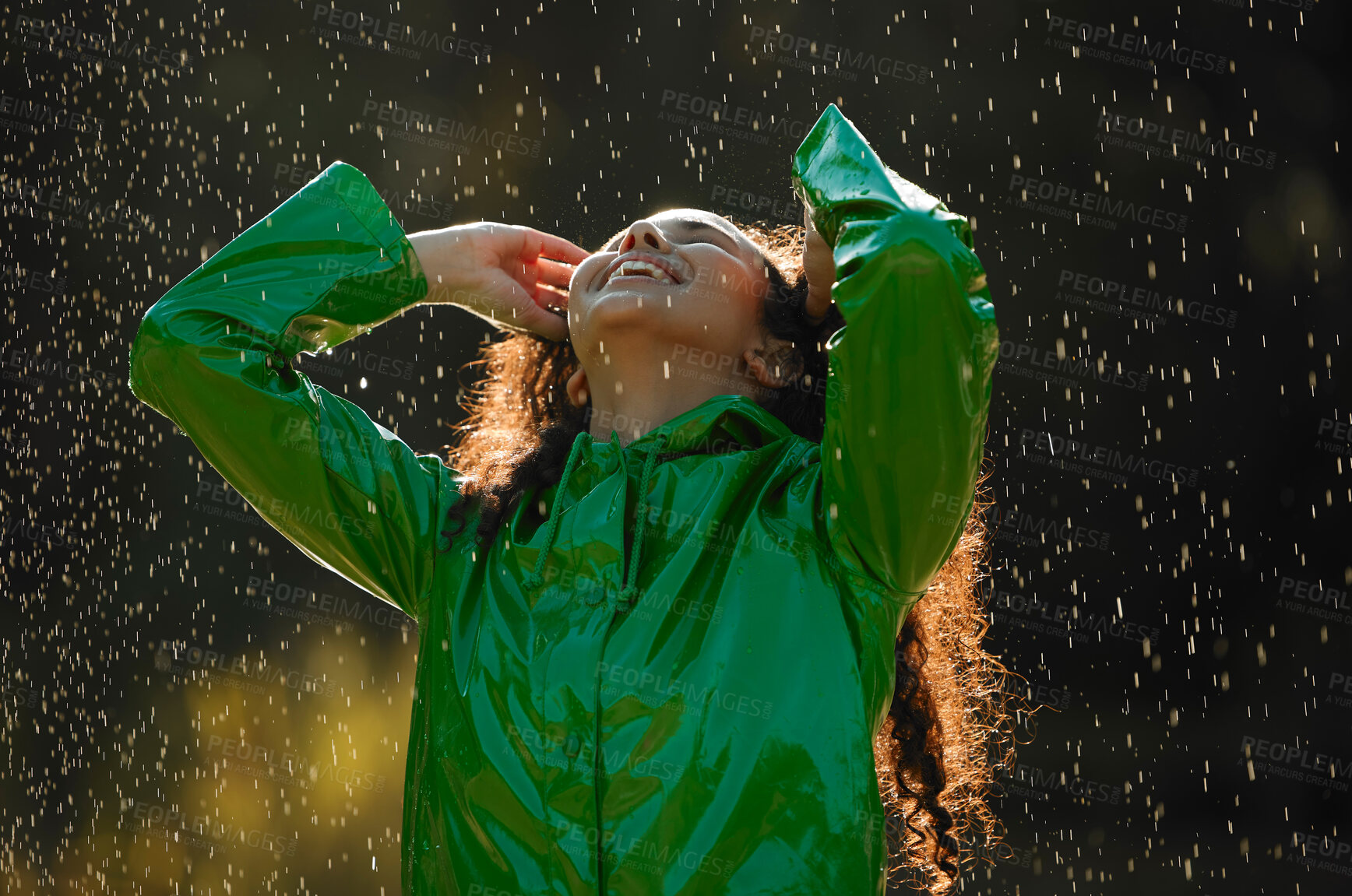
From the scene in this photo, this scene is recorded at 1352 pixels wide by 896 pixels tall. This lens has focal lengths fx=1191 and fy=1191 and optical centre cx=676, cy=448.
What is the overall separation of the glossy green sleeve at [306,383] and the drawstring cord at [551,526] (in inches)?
6.6

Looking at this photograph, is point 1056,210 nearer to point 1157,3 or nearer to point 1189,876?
point 1157,3

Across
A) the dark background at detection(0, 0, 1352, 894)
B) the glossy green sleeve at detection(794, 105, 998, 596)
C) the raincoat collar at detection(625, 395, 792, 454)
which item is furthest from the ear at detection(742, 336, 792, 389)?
the dark background at detection(0, 0, 1352, 894)

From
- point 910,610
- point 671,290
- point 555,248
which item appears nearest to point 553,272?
point 555,248

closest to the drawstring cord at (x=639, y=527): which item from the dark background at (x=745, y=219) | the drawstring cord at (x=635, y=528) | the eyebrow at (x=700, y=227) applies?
the drawstring cord at (x=635, y=528)

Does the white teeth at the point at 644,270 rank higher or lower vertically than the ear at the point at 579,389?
higher

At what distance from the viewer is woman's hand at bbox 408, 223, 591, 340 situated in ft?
5.47

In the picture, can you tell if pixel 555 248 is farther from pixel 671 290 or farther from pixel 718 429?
pixel 718 429

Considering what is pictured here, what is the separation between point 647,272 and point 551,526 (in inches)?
14.8

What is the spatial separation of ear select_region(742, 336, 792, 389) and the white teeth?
0.53 feet

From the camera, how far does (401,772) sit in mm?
3742

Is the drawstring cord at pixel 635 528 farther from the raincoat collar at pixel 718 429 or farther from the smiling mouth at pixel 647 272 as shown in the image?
the smiling mouth at pixel 647 272

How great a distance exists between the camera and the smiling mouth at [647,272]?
1562 mm

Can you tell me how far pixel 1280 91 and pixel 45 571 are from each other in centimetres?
404

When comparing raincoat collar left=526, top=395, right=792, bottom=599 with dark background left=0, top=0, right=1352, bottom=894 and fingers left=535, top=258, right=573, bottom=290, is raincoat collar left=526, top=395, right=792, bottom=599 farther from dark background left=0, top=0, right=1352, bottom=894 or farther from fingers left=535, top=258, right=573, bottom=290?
dark background left=0, top=0, right=1352, bottom=894
